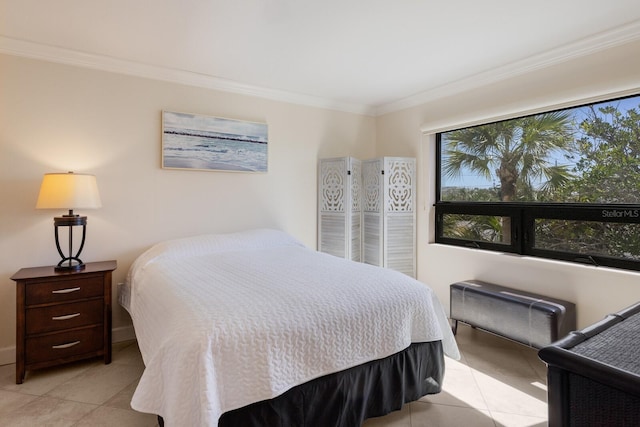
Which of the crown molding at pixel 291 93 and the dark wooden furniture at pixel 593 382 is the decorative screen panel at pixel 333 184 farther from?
the dark wooden furniture at pixel 593 382

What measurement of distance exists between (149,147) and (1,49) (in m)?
1.10

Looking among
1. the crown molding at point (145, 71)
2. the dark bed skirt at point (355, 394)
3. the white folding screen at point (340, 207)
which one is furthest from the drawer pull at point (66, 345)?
the white folding screen at point (340, 207)

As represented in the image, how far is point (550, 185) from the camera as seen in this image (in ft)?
8.91

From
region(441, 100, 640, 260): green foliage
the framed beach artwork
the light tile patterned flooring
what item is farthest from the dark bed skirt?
the framed beach artwork

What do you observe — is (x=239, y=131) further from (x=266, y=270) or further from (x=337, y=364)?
(x=337, y=364)

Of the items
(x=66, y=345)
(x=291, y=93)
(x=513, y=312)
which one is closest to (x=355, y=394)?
(x=513, y=312)

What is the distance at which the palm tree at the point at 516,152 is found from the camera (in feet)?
8.81

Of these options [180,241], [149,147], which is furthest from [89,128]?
[180,241]

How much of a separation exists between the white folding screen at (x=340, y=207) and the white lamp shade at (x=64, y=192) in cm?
214

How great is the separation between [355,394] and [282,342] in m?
0.51

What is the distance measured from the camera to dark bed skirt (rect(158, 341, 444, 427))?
1.40 metres

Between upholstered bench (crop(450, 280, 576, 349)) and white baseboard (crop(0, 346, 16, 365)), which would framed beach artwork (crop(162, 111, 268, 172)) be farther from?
upholstered bench (crop(450, 280, 576, 349))

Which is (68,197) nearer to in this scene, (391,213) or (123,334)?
(123,334)

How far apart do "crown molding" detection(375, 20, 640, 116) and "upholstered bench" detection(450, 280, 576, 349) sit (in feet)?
5.80
